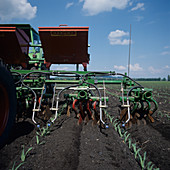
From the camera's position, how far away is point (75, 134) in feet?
10.4

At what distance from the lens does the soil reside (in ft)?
6.72

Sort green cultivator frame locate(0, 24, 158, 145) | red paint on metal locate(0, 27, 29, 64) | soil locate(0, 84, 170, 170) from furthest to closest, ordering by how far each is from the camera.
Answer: red paint on metal locate(0, 27, 29, 64) → green cultivator frame locate(0, 24, 158, 145) → soil locate(0, 84, 170, 170)

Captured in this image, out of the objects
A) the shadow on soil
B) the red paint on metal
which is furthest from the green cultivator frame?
the shadow on soil

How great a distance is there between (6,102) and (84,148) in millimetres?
1409

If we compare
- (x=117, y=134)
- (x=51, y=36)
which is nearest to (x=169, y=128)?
(x=117, y=134)

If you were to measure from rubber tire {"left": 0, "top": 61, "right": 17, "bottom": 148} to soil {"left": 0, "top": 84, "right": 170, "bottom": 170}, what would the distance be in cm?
41

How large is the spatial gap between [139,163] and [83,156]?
2.57 ft

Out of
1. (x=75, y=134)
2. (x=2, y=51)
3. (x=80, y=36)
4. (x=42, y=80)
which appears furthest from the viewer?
(x=2, y=51)

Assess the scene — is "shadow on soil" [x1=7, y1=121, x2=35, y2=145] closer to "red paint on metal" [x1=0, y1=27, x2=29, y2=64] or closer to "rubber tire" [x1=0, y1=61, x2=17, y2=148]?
"rubber tire" [x1=0, y1=61, x2=17, y2=148]

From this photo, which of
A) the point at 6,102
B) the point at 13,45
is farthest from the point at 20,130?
the point at 13,45

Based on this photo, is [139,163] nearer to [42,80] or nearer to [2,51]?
[42,80]

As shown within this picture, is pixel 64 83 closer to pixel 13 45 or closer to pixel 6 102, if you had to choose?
pixel 13 45

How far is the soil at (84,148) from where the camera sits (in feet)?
6.72

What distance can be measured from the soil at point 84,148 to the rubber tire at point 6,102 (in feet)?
1.34
